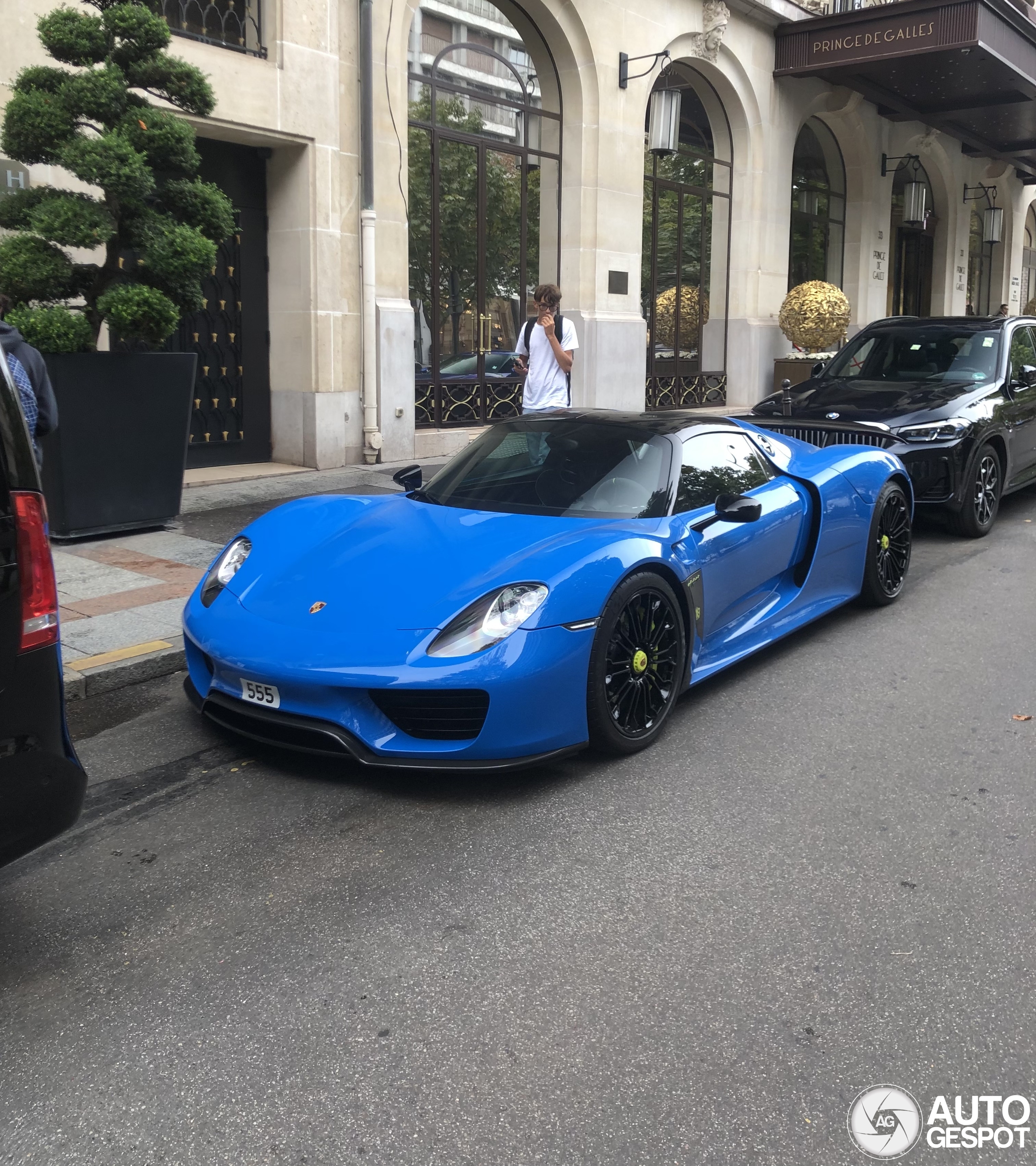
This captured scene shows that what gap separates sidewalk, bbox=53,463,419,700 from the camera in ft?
17.7

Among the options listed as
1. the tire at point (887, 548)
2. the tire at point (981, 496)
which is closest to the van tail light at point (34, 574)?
the tire at point (887, 548)

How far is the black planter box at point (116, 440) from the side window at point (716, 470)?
4210 millimetres

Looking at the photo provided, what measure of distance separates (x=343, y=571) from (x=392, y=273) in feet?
26.8

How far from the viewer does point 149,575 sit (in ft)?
23.2

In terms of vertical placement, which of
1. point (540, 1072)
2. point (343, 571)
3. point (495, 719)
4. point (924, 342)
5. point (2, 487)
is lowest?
point (540, 1072)

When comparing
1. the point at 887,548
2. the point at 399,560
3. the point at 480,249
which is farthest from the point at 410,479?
the point at 480,249

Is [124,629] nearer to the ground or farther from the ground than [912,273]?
nearer to the ground

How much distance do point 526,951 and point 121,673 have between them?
297 centimetres

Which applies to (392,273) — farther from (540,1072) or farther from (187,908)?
(540,1072)

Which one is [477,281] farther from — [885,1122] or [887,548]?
[885,1122]

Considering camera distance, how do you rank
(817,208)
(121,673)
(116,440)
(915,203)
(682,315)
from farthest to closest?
(915,203) → (817,208) → (682,315) → (116,440) → (121,673)

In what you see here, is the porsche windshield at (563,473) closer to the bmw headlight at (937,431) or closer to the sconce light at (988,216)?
the bmw headlight at (937,431)

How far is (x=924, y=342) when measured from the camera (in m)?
9.81

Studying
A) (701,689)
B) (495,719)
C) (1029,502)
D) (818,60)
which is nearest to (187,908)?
(495,719)
